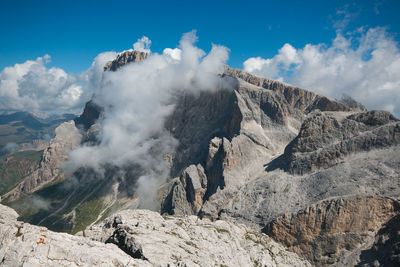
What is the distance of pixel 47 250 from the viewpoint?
32.9 m

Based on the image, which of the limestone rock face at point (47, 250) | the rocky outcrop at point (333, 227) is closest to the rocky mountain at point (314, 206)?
the rocky outcrop at point (333, 227)

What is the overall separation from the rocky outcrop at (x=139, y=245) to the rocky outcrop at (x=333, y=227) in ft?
21.3

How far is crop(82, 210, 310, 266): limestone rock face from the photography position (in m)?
49.3

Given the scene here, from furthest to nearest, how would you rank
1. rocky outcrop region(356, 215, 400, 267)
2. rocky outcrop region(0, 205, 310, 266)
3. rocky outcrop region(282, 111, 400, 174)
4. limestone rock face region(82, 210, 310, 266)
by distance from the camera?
rocky outcrop region(282, 111, 400, 174) < rocky outcrop region(356, 215, 400, 267) < limestone rock face region(82, 210, 310, 266) < rocky outcrop region(0, 205, 310, 266)

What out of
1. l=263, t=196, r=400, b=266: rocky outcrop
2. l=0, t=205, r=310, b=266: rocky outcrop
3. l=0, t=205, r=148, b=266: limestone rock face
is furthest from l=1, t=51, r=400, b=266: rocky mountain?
l=0, t=205, r=148, b=266: limestone rock face

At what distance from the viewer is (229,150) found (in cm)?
17688

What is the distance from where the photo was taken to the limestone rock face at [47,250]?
3125 cm

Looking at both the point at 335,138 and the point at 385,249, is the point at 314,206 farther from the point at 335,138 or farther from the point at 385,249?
the point at 335,138

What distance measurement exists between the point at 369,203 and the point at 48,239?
4032 inches

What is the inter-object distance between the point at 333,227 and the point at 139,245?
79.4m

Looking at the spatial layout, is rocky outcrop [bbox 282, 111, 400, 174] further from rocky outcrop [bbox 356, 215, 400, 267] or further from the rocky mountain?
rocky outcrop [bbox 356, 215, 400, 267]

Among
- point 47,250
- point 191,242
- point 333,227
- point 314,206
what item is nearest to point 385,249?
point 333,227

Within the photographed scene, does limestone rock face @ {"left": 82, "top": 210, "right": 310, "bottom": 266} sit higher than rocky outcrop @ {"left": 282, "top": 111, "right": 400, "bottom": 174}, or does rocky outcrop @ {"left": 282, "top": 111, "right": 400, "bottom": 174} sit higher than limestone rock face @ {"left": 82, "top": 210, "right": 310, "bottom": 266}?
rocky outcrop @ {"left": 282, "top": 111, "right": 400, "bottom": 174}

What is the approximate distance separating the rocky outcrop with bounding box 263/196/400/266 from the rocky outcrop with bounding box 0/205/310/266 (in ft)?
21.3
